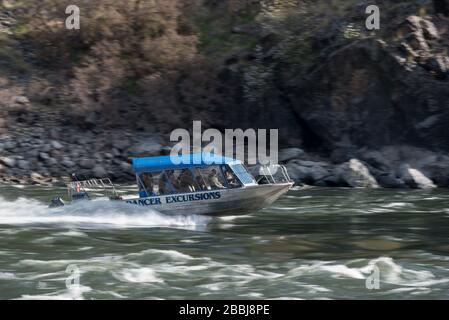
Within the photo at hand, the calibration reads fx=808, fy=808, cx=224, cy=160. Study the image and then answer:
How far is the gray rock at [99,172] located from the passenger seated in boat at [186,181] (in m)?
14.2

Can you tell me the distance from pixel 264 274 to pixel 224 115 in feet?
96.2

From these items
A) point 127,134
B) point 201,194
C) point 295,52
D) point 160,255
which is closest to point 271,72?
point 295,52

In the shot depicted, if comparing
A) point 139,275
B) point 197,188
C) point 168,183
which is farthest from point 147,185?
point 139,275

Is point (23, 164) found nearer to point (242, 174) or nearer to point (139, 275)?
point (242, 174)

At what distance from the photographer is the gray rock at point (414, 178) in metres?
36.3

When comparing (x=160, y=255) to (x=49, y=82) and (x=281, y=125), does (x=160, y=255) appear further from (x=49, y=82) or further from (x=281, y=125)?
(x=49, y=82)

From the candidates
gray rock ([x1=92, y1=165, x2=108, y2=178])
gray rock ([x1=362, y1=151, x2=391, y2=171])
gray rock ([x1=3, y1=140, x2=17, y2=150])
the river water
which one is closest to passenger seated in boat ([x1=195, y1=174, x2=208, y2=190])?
the river water

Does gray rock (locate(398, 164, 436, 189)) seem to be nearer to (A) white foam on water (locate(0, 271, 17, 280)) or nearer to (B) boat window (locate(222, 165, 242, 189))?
(B) boat window (locate(222, 165, 242, 189))

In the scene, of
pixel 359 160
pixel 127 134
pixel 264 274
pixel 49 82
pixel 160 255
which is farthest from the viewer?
pixel 49 82

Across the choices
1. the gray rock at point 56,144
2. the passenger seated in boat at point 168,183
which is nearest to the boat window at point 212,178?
the passenger seated in boat at point 168,183

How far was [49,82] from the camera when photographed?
153ft

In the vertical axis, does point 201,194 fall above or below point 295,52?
below

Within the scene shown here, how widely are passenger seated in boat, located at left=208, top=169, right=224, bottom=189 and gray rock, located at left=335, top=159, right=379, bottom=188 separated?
45.0 ft
